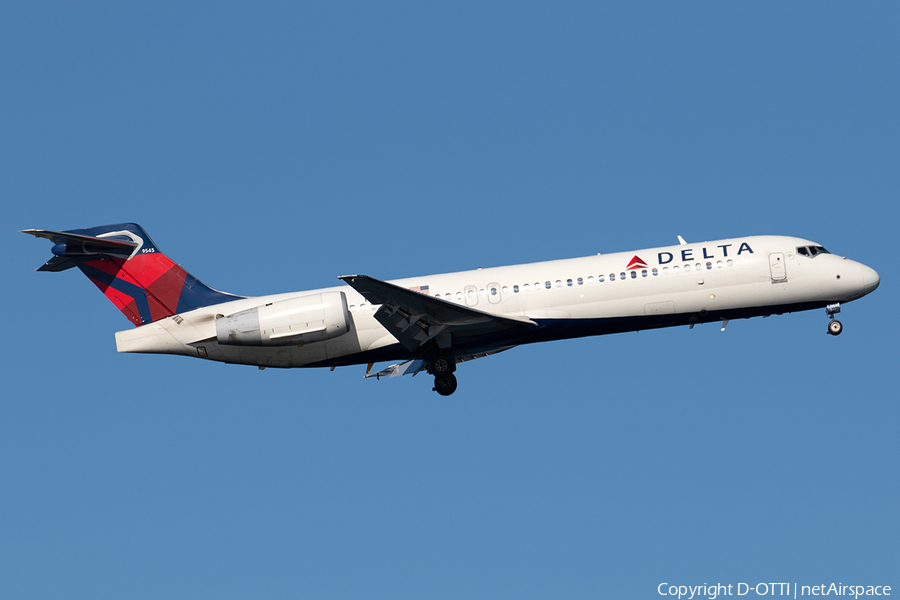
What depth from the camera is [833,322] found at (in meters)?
25.2

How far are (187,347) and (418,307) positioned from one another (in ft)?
22.6

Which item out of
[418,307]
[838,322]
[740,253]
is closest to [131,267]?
[418,307]

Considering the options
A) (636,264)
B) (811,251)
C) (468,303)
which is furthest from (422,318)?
(811,251)

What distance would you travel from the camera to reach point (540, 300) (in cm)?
2469

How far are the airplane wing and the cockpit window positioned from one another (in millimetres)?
7654

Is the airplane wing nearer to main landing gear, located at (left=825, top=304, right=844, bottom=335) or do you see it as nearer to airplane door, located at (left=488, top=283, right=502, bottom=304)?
airplane door, located at (left=488, top=283, right=502, bottom=304)

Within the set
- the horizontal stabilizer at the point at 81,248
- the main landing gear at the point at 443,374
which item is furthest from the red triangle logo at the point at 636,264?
the horizontal stabilizer at the point at 81,248

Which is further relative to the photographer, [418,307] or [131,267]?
[131,267]

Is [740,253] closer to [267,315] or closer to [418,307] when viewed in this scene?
[418,307]

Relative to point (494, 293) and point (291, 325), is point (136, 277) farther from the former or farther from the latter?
point (494, 293)

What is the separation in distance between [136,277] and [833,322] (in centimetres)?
1969

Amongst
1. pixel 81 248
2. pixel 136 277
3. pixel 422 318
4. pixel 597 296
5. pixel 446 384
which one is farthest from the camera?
pixel 136 277

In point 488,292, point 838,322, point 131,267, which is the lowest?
point 838,322

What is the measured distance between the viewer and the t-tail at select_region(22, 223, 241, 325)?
25.7 meters
